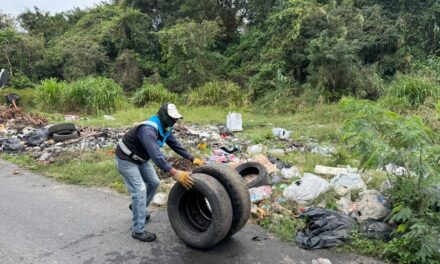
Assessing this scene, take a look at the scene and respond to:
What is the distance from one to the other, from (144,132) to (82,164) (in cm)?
412

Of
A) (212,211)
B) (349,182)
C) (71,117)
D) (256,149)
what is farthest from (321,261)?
(71,117)

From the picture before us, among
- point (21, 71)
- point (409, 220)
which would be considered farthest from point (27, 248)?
point (21, 71)

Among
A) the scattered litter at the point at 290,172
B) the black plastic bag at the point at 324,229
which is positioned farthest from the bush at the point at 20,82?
the black plastic bag at the point at 324,229

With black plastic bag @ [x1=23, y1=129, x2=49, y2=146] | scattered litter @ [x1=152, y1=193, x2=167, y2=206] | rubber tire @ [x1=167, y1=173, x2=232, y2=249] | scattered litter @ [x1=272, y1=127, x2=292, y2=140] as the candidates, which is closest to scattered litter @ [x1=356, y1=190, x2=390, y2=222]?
rubber tire @ [x1=167, y1=173, x2=232, y2=249]

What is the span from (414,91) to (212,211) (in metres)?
9.75

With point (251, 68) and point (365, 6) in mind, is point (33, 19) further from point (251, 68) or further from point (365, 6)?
point (365, 6)

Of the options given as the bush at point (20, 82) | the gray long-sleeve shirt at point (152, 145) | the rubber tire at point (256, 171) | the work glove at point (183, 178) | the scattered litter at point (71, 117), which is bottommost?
the scattered litter at point (71, 117)

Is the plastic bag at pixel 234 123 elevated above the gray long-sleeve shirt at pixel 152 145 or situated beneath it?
situated beneath

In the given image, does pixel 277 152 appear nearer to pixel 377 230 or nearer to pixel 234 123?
pixel 234 123

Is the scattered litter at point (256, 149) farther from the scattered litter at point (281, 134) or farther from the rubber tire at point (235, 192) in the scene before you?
the rubber tire at point (235, 192)

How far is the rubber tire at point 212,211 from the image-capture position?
424cm

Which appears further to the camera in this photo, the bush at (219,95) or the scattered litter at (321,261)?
the bush at (219,95)

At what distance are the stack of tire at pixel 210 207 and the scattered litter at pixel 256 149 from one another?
3565 mm

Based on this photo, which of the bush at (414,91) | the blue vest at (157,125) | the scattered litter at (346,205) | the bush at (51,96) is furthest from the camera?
the bush at (51,96)
